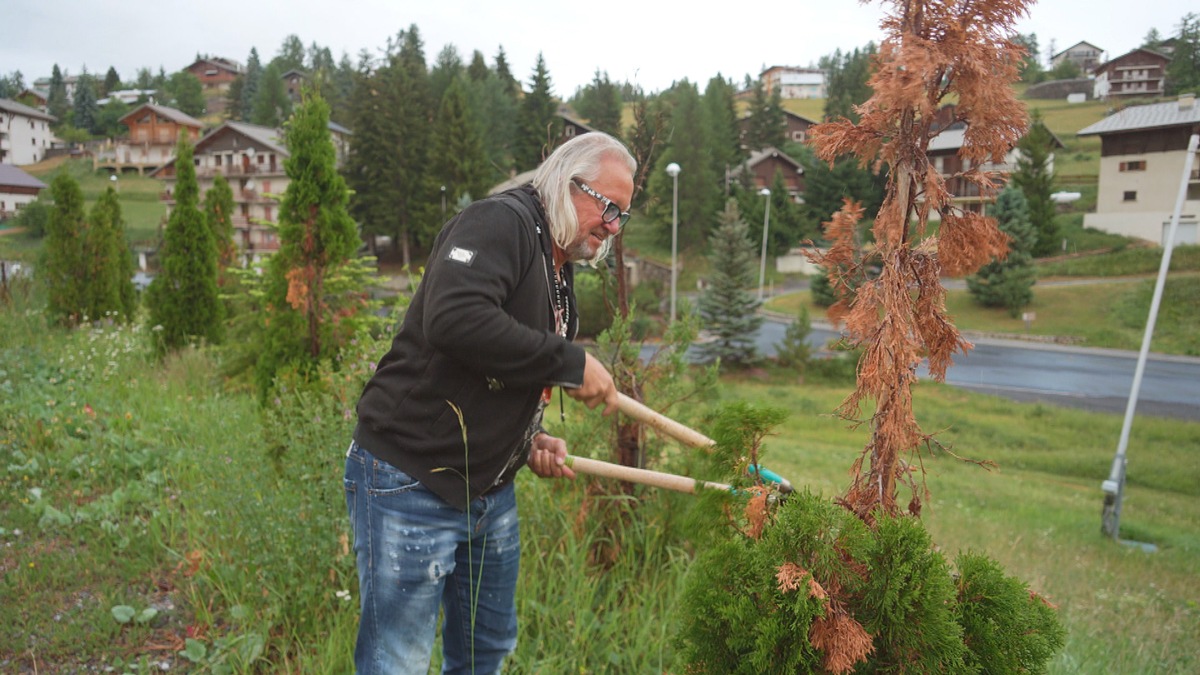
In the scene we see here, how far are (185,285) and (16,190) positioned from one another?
17.6ft

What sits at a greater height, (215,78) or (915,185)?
(215,78)

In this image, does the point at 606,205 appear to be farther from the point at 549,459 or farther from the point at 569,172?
the point at 549,459

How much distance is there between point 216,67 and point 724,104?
153 feet

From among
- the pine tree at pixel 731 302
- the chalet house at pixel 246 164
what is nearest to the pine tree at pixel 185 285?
the pine tree at pixel 731 302

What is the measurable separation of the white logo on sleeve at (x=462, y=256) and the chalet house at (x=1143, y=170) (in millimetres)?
30127

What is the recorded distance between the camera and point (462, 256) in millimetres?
1914

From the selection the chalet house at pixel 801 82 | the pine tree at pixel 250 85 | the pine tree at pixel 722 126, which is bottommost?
the pine tree at pixel 722 126

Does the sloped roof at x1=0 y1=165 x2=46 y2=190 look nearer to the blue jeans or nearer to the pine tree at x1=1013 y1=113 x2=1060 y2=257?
the blue jeans

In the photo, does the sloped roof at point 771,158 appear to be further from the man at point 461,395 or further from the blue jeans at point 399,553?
the blue jeans at point 399,553

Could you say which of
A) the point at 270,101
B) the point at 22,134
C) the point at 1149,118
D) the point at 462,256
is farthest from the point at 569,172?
the point at 270,101

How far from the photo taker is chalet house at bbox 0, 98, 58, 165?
14191 millimetres

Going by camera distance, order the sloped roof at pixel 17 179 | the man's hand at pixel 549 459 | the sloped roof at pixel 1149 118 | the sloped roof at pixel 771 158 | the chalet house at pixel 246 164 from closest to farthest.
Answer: the man's hand at pixel 549 459, the sloped roof at pixel 17 179, the sloped roof at pixel 1149 118, the chalet house at pixel 246 164, the sloped roof at pixel 771 158

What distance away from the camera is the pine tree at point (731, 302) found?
25203mm

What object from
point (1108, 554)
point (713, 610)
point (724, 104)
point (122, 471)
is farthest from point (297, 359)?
point (724, 104)
